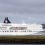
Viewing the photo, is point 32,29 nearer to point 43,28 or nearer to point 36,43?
point 43,28

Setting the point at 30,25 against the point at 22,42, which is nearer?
the point at 22,42

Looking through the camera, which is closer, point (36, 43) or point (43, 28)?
point (36, 43)

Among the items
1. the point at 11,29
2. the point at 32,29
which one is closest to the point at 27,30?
the point at 32,29

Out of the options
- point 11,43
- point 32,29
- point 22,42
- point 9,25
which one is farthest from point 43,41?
point 9,25

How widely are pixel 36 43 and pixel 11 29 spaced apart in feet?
7.08

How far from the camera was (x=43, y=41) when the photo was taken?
382cm

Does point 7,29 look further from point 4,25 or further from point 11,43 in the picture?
point 11,43

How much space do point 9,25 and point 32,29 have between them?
998mm

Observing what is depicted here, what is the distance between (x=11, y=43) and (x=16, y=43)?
14 cm

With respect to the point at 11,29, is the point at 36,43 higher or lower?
lower

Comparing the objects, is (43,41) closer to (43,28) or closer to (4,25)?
(43,28)

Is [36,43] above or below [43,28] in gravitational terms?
below

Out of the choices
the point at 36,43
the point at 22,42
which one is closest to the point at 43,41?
the point at 36,43

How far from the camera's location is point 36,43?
397cm
